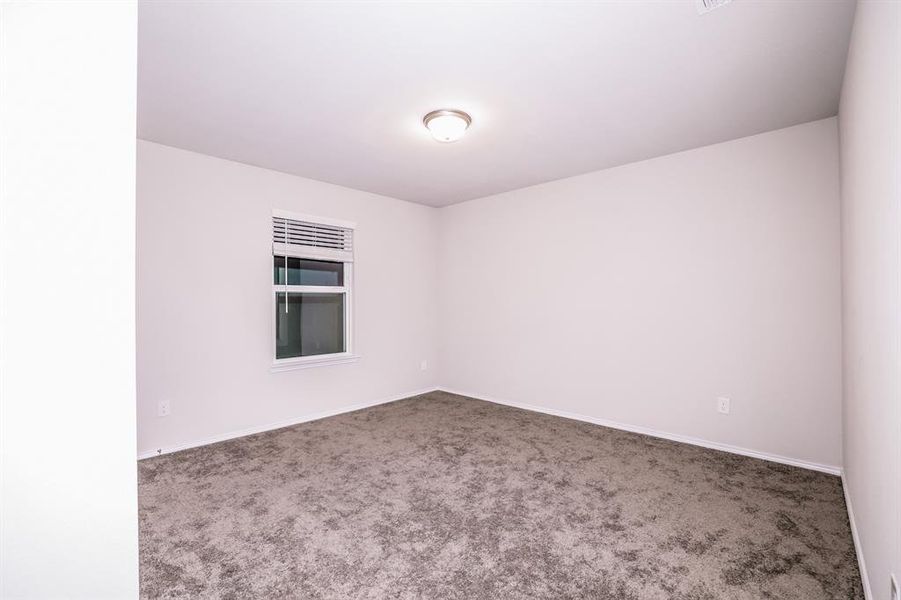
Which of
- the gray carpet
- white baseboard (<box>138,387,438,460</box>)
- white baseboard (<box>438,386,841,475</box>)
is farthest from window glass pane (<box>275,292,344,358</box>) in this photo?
white baseboard (<box>438,386,841,475</box>)

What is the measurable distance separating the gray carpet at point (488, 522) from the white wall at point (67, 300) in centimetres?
137

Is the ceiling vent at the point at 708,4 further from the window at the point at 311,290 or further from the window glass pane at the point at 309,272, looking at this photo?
the window glass pane at the point at 309,272

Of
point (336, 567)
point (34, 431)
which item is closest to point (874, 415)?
point (336, 567)

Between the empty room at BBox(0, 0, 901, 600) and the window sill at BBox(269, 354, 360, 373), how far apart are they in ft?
0.12

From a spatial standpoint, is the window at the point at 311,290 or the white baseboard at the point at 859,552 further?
the window at the point at 311,290

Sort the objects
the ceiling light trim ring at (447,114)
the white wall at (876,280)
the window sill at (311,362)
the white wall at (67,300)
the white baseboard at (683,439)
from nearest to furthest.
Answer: the white wall at (67,300), the white wall at (876,280), the ceiling light trim ring at (447,114), the white baseboard at (683,439), the window sill at (311,362)

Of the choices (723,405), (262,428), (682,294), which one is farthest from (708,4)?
(262,428)

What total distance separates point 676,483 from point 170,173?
14.7 feet

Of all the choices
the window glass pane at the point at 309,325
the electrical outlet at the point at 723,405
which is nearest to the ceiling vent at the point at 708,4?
the electrical outlet at the point at 723,405

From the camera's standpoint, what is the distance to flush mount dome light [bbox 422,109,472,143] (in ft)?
9.27

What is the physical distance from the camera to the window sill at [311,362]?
417 cm

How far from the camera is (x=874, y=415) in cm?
160

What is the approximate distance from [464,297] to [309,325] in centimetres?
194

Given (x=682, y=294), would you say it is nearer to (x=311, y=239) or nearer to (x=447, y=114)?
(x=447, y=114)
